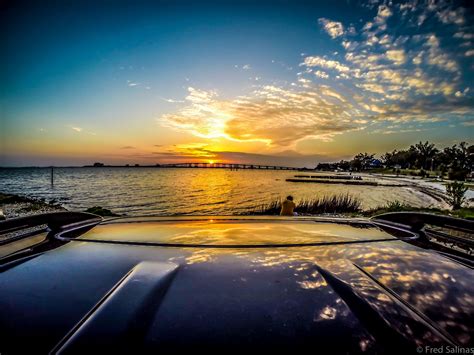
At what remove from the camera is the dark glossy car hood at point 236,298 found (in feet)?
3.28

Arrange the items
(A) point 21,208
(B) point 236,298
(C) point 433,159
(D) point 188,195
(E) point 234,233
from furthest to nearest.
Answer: (C) point 433,159, (D) point 188,195, (A) point 21,208, (E) point 234,233, (B) point 236,298

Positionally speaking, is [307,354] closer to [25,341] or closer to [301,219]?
[25,341]

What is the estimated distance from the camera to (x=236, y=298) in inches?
51.3

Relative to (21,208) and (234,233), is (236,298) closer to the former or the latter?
(234,233)

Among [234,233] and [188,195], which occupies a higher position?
[234,233]

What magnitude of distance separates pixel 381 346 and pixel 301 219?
2442 mm

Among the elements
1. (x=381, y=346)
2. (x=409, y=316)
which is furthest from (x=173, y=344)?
(x=409, y=316)

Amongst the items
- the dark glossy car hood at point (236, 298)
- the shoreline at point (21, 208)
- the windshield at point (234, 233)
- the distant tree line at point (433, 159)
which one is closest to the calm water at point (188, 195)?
the shoreline at point (21, 208)

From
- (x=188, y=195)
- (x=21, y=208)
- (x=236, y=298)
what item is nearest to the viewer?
(x=236, y=298)

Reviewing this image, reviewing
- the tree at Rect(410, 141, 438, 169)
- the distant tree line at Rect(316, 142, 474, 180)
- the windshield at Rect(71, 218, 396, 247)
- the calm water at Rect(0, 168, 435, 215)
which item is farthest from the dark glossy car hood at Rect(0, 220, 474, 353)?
the tree at Rect(410, 141, 438, 169)

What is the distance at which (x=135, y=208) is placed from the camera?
27.4 metres

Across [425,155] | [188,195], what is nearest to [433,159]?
[425,155]

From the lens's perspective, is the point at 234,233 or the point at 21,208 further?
the point at 21,208

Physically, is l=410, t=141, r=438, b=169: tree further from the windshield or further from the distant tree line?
the windshield
